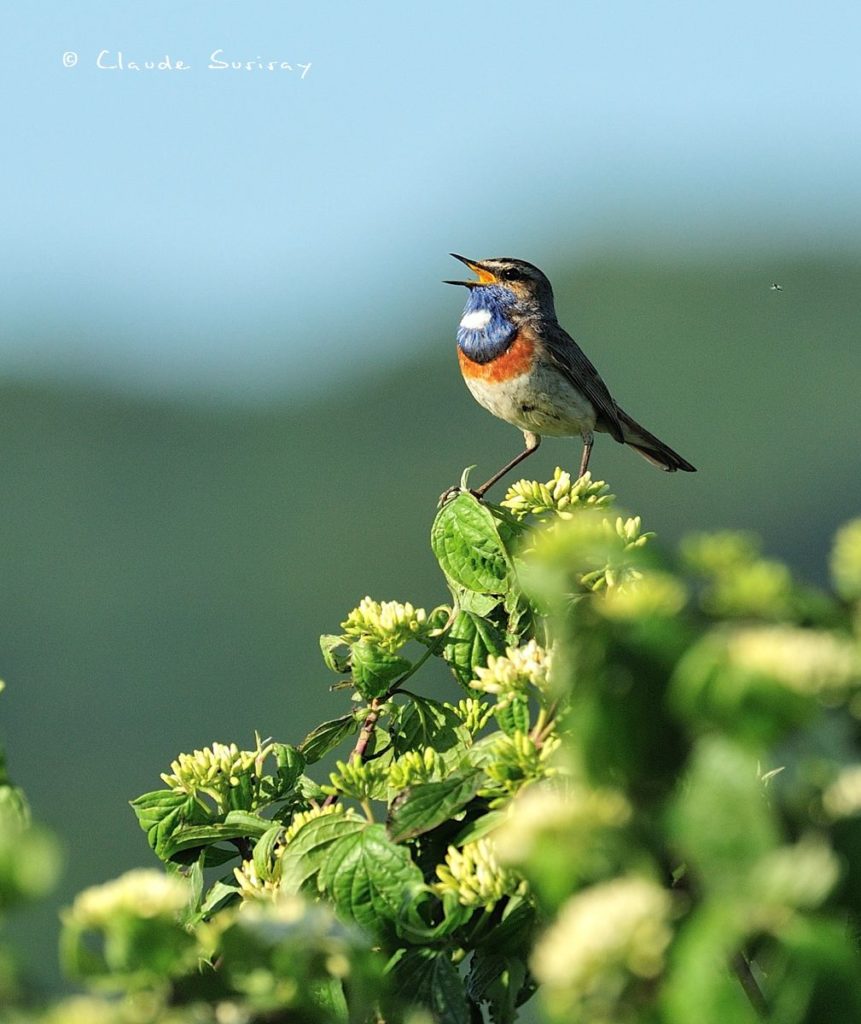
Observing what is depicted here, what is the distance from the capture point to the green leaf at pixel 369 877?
93.4 inches

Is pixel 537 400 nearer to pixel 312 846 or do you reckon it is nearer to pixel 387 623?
pixel 387 623

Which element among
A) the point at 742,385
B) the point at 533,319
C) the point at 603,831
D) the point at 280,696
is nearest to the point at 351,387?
the point at 742,385

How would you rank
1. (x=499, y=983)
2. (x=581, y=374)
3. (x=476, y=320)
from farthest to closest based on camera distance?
1. (x=476, y=320)
2. (x=581, y=374)
3. (x=499, y=983)

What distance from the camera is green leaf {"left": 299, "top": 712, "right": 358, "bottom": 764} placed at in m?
3.06

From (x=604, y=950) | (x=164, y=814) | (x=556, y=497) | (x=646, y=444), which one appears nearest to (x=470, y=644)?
(x=556, y=497)

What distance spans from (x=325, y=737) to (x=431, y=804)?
0.71 meters

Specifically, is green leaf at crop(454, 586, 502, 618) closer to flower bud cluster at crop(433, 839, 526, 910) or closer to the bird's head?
flower bud cluster at crop(433, 839, 526, 910)

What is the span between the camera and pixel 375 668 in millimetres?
2982

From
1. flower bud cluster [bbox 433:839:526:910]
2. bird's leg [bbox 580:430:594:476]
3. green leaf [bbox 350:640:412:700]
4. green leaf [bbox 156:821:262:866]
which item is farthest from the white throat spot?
flower bud cluster [bbox 433:839:526:910]

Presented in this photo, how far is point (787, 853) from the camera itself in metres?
1.48

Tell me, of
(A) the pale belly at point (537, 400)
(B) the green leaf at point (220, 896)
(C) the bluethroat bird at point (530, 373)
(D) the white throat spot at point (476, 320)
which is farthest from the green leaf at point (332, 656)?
(D) the white throat spot at point (476, 320)

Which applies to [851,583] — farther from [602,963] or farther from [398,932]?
[398,932]

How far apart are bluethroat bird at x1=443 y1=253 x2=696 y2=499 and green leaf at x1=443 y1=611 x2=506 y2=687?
191 inches

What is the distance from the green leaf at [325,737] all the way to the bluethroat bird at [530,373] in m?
4.88
